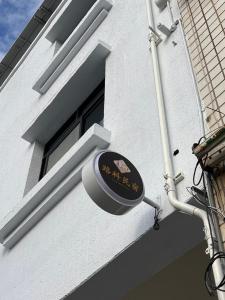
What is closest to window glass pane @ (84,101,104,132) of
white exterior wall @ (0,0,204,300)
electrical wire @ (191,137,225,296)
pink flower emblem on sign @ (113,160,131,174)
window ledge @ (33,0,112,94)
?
white exterior wall @ (0,0,204,300)

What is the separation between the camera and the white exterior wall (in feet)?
12.3

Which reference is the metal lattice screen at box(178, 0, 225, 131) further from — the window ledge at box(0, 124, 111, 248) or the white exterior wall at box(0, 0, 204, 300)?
the window ledge at box(0, 124, 111, 248)

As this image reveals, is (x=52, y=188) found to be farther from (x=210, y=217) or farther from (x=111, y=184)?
(x=210, y=217)

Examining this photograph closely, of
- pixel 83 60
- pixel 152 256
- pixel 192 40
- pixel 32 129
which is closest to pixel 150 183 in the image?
pixel 152 256

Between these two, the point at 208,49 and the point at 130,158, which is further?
the point at 130,158

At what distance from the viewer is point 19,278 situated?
513cm

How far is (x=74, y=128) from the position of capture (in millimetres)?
6715

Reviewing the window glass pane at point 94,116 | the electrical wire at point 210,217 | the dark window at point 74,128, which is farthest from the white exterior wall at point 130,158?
the window glass pane at point 94,116

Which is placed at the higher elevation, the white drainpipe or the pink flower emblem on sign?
the white drainpipe

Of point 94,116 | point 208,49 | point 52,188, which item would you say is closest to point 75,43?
point 94,116

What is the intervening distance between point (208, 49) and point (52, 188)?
2428 millimetres

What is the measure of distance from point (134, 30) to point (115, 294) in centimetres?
322

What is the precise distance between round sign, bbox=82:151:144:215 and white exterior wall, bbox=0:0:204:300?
0.35 m

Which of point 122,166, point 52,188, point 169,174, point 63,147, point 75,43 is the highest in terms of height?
point 169,174
